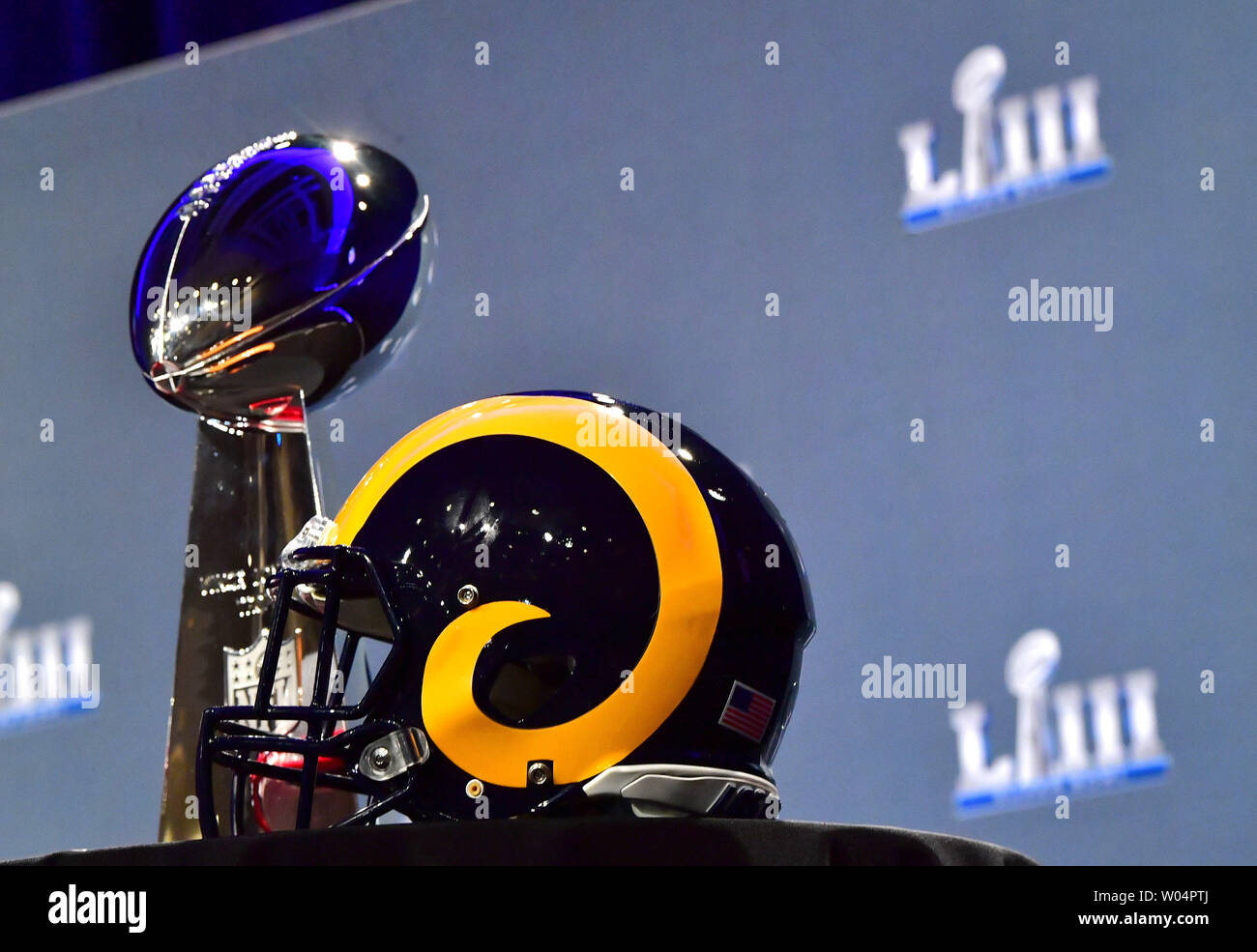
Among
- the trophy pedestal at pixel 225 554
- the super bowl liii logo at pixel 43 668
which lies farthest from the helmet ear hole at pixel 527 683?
the super bowl liii logo at pixel 43 668

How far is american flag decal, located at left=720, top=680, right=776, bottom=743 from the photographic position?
0.95 metres

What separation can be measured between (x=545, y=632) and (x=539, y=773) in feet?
0.29

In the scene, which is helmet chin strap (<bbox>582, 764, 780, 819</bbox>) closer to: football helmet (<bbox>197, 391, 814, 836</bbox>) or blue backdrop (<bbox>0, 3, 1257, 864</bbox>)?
football helmet (<bbox>197, 391, 814, 836</bbox>)

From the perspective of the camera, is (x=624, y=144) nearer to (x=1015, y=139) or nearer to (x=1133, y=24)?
(x=1015, y=139)

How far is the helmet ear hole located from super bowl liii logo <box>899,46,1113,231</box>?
110 cm

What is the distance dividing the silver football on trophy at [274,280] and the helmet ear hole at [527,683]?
38cm

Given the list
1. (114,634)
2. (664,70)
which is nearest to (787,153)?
(664,70)

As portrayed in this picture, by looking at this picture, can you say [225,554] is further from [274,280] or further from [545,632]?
[545,632]

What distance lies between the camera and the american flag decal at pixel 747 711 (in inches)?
37.4

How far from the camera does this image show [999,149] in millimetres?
1822
